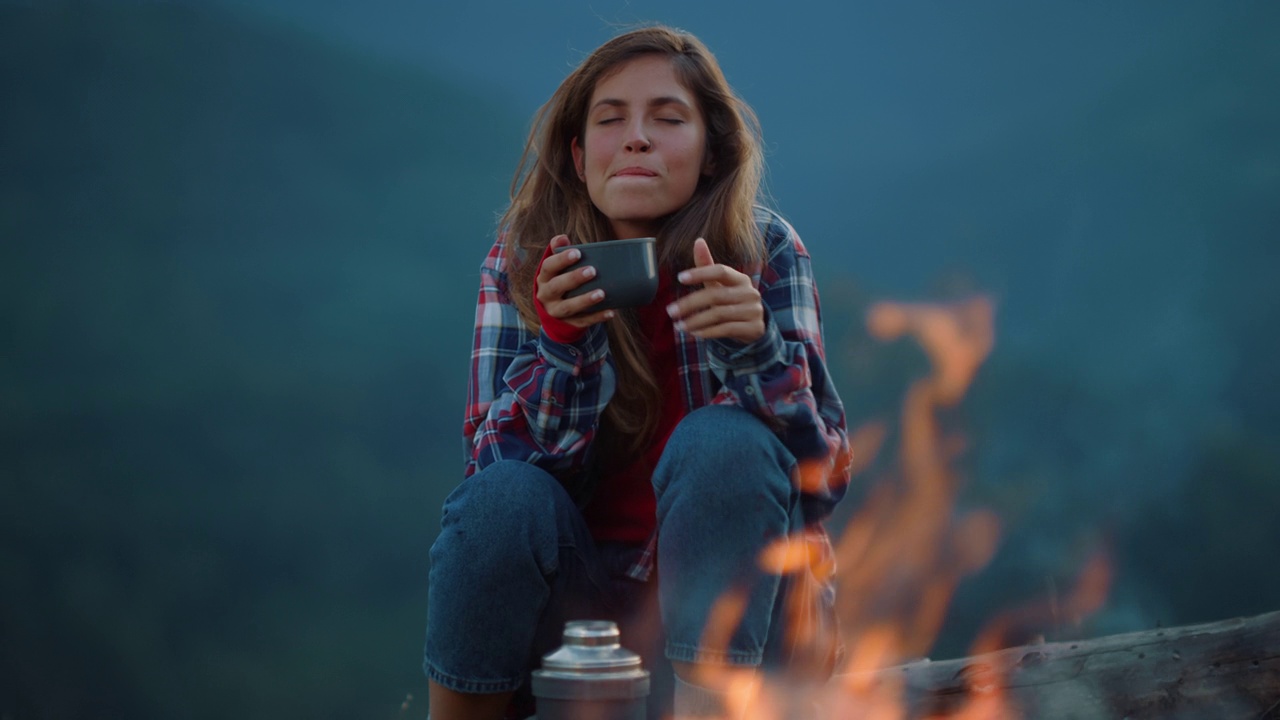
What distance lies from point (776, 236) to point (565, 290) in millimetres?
648

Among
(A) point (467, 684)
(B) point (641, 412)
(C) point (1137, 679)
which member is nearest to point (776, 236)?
(B) point (641, 412)

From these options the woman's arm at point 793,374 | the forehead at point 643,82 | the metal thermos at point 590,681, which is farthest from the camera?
the forehead at point 643,82

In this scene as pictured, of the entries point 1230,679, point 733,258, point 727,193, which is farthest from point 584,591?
point 1230,679

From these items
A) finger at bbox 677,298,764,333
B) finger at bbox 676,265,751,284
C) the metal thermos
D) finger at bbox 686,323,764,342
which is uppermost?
finger at bbox 676,265,751,284

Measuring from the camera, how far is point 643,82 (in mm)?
2225

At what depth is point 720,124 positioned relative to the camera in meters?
2.33

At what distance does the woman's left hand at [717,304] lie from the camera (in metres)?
1.72

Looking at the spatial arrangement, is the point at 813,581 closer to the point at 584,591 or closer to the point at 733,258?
the point at 584,591

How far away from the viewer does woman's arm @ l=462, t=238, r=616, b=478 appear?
1950 mm

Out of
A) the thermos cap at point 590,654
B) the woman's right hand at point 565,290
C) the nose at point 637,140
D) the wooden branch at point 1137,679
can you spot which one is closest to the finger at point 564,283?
the woman's right hand at point 565,290

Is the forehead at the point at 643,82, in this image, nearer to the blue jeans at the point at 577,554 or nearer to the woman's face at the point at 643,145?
the woman's face at the point at 643,145

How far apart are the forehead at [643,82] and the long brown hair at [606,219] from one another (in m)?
0.02

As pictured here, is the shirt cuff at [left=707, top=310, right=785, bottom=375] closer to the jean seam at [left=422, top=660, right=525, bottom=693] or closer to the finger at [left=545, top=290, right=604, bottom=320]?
the finger at [left=545, top=290, right=604, bottom=320]

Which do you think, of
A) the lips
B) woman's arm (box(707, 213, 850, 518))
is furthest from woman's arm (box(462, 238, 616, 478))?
the lips
